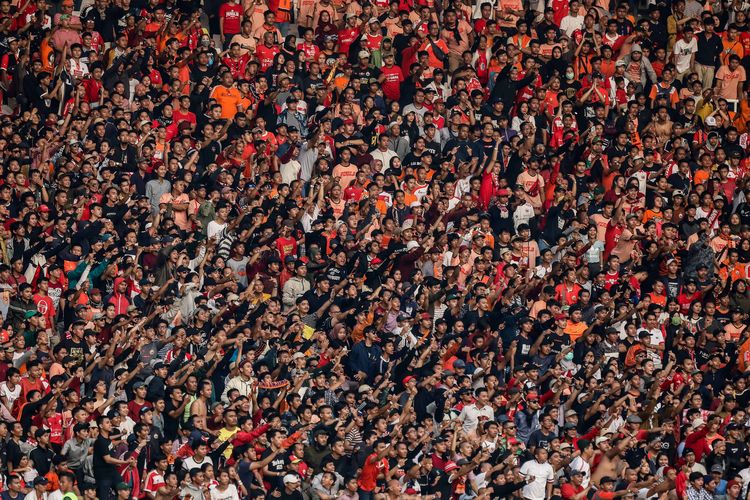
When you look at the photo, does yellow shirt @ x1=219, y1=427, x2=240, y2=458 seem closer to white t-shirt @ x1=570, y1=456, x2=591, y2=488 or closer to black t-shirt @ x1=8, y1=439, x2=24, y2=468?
black t-shirt @ x1=8, y1=439, x2=24, y2=468

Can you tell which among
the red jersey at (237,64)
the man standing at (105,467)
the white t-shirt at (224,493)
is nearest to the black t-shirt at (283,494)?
the white t-shirt at (224,493)

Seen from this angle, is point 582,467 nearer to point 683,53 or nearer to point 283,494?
point 283,494

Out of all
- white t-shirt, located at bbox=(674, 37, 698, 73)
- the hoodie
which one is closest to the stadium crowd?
the hoodie

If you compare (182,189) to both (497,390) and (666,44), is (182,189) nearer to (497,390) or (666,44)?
(497,390)

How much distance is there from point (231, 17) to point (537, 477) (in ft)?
34.4

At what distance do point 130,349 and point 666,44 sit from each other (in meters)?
12.9

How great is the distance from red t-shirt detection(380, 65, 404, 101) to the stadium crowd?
0.04m

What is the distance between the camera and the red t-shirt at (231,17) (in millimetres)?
32906

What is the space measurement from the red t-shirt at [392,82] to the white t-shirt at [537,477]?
8.42 meters

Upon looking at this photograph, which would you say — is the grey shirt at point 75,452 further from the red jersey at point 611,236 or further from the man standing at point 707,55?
the man standing at point 707,55

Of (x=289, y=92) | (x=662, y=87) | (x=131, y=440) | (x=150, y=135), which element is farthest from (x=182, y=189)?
(x=662, y=87)

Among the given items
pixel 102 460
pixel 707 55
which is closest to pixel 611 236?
pixel 707 55

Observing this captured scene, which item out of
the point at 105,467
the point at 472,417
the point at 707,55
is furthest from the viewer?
the point at 707,55

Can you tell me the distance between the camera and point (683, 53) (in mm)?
34844
